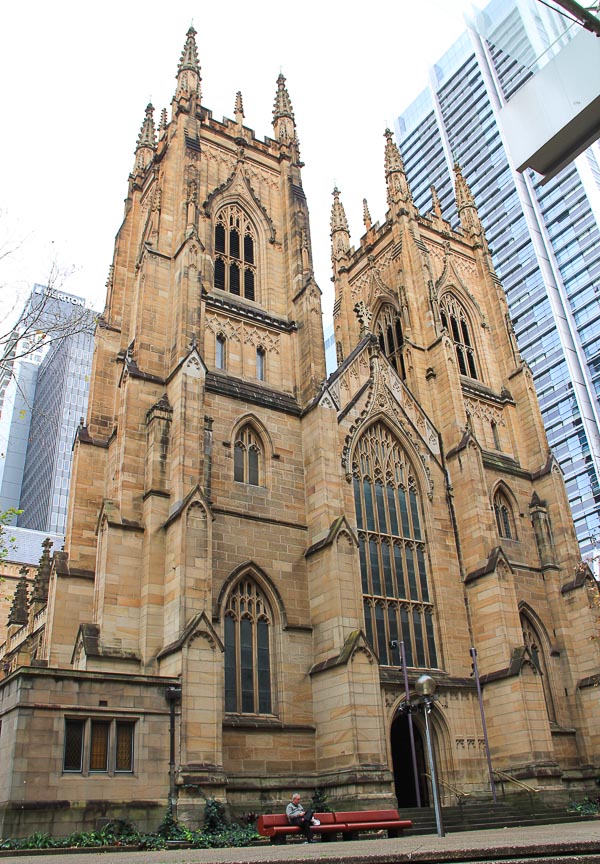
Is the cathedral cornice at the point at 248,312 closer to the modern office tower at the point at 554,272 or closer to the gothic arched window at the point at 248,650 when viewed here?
the gothic arched window at the point at 248,650

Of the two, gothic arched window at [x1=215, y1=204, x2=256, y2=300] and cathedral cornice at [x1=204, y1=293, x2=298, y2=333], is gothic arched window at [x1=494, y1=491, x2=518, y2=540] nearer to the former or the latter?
cathedral cornice at [x1=204, y1=293, x2=298, y2=333]

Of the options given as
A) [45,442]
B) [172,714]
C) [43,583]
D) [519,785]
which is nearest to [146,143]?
[43,583]

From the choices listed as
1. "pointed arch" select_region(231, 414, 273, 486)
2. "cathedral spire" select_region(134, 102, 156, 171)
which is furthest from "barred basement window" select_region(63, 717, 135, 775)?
"cathedral spire" select_region(134, 102, 156, 171)

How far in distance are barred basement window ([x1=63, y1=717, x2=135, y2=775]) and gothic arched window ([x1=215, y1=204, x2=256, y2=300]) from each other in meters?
17.1

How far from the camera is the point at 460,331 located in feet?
121

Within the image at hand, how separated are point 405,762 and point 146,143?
29.0 meters

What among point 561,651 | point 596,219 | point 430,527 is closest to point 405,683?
point 430,527

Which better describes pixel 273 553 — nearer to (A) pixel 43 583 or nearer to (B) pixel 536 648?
(B) pixel 536 648

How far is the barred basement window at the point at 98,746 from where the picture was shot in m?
15.9

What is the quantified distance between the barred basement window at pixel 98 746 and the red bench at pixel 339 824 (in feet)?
11.8

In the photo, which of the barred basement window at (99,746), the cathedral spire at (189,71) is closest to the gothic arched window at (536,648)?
the barred basement window at (99,746)

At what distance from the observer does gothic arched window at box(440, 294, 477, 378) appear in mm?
35812

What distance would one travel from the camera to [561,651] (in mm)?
27969

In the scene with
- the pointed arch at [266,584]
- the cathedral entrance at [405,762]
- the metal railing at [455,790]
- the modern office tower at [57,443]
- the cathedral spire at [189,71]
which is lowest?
the metal railing at [455,790]
